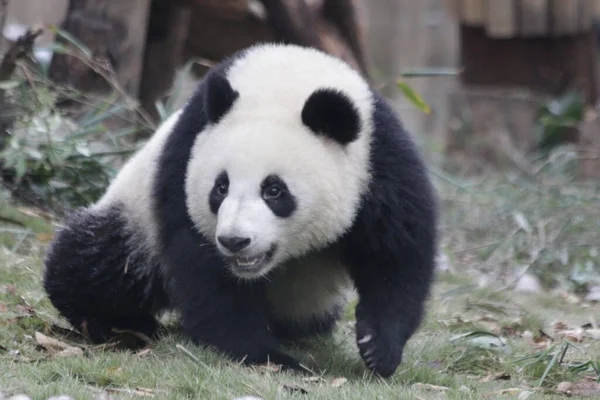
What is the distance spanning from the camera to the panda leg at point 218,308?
3.92 meters

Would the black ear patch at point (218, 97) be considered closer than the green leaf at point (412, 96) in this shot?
Yes

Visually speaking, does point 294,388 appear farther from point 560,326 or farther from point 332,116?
point 560,326

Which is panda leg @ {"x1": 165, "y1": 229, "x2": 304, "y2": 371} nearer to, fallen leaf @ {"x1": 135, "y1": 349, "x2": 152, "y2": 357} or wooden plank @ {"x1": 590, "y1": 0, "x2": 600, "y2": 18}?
fallen leaf @ {"x1": 135, "y1": 349, "x2": 152, "y2": 357}

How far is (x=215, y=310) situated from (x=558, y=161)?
18.1ft

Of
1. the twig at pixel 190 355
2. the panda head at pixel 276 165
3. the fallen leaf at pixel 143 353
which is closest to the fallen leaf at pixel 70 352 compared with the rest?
the fallen leaf at pixel 143 353

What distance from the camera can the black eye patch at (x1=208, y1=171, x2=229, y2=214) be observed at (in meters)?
3.71

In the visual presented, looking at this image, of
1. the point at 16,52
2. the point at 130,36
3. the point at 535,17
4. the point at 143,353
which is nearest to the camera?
the point at 143,353

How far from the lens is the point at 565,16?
412 inches

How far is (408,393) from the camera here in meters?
3.45

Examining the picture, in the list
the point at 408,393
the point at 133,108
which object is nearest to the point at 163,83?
the point at 133,108

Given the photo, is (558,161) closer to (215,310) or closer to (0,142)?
(0,142)

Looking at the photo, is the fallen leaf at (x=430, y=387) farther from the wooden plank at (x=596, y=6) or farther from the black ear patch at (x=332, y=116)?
the wooden plank at (x=596, y=6)

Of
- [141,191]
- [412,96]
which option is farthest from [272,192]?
[412,96]

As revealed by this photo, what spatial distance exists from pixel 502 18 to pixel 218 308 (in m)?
7.65
